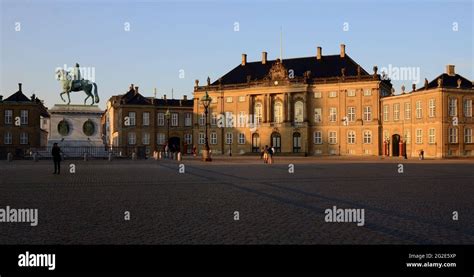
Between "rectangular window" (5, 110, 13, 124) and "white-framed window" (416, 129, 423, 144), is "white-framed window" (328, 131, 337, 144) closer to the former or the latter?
A: "white-framed window" (416, 129, 423, 144)

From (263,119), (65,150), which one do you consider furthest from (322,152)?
(65,150)

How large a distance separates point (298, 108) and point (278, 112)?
305cm

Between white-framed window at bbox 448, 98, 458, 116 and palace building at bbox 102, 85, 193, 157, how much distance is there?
39587 millimetres

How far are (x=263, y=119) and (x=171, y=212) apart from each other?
61483 millimetres

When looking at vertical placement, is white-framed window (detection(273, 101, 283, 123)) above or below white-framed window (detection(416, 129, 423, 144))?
above

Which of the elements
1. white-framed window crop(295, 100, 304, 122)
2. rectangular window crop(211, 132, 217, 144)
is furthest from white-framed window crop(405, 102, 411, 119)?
rectangular window crop(211, 132, 217, 144)

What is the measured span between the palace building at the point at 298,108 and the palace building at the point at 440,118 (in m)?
5.13

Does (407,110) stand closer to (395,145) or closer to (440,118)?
(395,145)

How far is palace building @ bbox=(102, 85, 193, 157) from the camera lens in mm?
80750

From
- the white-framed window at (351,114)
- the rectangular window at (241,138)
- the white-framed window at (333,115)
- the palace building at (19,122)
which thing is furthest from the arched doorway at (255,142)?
the palace building at (19,122)

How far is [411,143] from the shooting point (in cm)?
5962

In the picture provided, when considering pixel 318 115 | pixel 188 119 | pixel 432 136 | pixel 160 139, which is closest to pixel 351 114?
pixel 318 115

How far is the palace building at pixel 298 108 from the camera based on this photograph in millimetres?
65500
